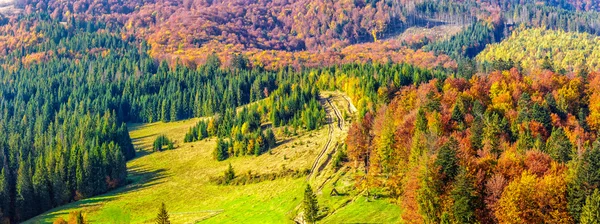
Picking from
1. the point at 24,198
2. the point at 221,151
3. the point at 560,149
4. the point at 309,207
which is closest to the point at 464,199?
the point at 309,207

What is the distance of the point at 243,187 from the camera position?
128 meters

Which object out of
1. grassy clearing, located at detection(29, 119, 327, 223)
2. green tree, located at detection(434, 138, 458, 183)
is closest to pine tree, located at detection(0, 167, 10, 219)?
grassy clearing, located at detection(29, 119, 327, 223)

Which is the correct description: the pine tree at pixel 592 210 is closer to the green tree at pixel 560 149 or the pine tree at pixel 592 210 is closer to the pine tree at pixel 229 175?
the green tree at pixel 560 149

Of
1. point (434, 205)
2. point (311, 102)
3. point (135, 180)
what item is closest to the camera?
point (434, 205)

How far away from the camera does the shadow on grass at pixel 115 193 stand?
421 feet

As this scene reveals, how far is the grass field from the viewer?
10312 centimetres

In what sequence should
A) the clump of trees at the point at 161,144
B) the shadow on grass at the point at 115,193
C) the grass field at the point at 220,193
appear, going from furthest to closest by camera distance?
the clump of trees at the point at 161,144 → the shadow on grass at the point at 115,193 → the grass field at the point at 220,193

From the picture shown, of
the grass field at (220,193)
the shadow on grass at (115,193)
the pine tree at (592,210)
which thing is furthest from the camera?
the shadow on grass at (115,193)

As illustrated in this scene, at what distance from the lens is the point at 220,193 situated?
128250mm

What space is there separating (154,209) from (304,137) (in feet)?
154

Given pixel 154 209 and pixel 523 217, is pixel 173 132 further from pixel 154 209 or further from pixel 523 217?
pixel 523 217

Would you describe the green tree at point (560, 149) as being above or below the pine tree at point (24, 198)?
above

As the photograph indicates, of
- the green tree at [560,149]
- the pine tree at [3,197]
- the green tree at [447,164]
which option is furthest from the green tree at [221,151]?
the green tree at [560,149]

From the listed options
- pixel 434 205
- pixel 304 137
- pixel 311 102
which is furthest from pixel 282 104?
pixel 434 205
